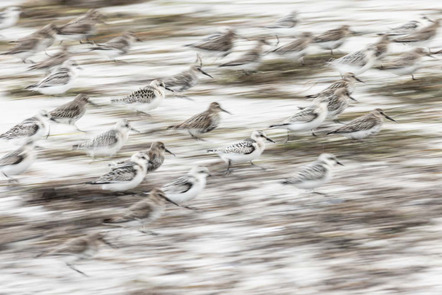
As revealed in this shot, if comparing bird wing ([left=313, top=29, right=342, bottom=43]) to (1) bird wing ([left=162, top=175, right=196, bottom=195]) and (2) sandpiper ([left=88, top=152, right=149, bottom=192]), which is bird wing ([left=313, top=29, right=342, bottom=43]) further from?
(1) bird wing ([left=162, top=175, right=196, bottom=195])

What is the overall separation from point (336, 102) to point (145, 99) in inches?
108

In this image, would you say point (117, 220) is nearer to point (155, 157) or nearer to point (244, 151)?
point (155, 157)

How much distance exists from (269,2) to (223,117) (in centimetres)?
828

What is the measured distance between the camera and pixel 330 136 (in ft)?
43.2

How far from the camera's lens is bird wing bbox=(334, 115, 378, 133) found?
40.7 ft

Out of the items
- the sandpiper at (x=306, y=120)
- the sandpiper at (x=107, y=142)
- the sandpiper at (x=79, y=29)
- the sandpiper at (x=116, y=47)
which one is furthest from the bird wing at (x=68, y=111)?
the sandpiper at (x=79, y=29)

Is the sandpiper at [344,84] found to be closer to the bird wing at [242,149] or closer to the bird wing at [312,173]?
the bird wing at [242,149]

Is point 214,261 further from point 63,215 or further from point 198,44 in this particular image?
point 198,44

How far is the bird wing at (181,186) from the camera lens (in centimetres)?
1022

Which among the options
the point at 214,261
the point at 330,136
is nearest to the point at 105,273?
the point at 214,261

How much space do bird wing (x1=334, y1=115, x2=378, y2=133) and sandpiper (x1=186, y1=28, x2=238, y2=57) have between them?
16.7 ft

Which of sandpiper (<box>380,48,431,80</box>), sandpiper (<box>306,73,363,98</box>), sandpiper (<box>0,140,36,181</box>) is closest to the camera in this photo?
sandpiper (<box>0,140,36,181</box>)

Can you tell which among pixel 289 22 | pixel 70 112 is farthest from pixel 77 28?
pixel 70 112

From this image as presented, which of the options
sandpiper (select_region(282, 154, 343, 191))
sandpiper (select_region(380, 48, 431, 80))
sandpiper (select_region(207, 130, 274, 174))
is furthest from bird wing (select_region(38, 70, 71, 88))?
sandpiper (select_region(282, 154, 343, 191))
